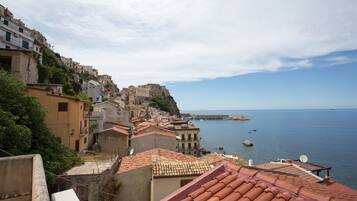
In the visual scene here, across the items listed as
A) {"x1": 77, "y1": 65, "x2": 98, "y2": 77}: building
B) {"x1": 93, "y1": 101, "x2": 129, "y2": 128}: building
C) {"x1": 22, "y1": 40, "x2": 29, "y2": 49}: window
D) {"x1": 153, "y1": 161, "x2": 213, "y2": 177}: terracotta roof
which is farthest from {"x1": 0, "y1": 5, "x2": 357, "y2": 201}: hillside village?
{"x1": 77, "y1": 65, "x2": 98, "y2": 77}: building

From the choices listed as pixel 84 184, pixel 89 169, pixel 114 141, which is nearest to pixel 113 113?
pixel 114 141

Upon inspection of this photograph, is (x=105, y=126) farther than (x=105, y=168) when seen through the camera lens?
Yes

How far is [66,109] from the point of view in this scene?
2594 cm

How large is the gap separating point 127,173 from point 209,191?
14.1 m

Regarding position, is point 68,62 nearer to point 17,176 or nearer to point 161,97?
point 161,97

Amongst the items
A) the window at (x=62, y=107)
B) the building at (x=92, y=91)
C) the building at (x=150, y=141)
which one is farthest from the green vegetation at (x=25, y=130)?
the building at (x=92, y=91)

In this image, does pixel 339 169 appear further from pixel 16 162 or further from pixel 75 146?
pixel 16 162

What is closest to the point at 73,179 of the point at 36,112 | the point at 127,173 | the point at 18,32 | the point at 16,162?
the point at 127,173

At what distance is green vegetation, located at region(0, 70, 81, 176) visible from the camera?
15.7 metres

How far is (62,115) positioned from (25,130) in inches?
368

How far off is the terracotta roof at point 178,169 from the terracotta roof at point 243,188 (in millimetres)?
10734

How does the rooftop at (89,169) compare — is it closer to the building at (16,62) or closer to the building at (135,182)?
the building at (135,182)

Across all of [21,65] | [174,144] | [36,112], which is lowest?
[174,144]

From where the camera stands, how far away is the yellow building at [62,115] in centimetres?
2511
